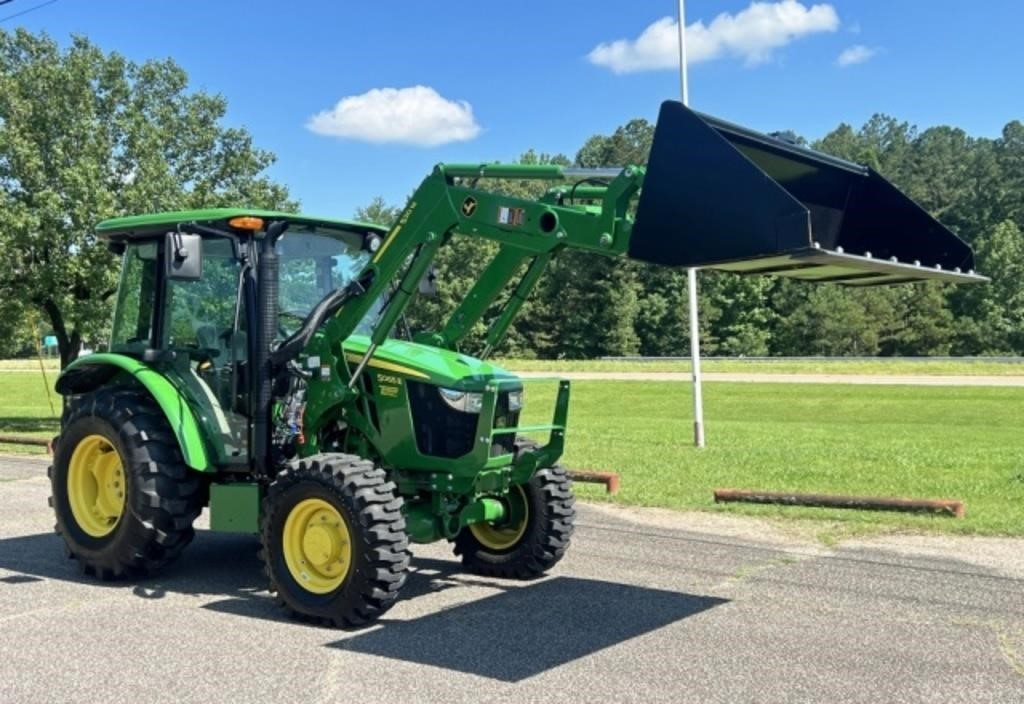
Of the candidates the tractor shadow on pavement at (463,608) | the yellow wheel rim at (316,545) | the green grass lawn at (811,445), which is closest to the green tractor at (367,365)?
the yellow wheel rim at (316,545)

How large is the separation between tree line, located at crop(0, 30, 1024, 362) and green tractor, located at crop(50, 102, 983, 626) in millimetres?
1658

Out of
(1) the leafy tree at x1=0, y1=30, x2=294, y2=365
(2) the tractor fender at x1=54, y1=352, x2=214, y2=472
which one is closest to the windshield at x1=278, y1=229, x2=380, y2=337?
(2) the tractor fender at x1=54, y1=352, x2=214, y2=472

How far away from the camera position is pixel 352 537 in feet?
20.0

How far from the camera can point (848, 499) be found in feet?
33.9

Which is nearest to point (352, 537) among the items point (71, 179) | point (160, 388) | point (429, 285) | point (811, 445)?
point (160, 388)

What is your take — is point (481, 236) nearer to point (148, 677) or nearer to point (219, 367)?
point (219, 367)

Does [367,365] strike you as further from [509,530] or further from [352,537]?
[509,530]

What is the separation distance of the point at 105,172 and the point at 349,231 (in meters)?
15.3

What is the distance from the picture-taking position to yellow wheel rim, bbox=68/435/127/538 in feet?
25.0

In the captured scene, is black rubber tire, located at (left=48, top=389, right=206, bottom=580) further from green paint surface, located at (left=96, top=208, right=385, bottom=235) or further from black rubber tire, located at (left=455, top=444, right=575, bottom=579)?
black rubber tire, located at (left=455, top=444, right=575, bottom=579)

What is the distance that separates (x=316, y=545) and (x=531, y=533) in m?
1.79

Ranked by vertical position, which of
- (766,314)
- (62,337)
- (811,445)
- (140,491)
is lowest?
(811,445)

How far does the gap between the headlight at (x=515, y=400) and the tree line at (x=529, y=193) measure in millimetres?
1641

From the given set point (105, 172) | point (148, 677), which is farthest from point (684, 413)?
point (148, 677)
